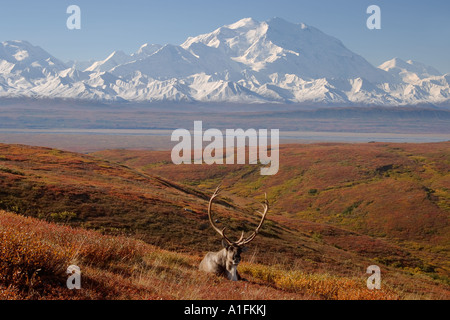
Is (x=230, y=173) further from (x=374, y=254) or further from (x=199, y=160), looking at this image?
(x=374, y=254)

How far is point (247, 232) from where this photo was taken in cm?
2745

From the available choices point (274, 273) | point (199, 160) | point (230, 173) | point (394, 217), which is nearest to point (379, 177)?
point (394, 217)

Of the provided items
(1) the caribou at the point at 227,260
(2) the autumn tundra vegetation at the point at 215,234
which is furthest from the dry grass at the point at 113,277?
(1) the caribou at the point at 227,260

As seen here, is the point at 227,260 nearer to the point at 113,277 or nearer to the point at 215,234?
the point at 113,277

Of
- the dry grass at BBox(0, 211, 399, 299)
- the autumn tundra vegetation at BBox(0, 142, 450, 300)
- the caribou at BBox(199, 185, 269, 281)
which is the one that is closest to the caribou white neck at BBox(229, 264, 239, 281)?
the caribou at BBox(199, 185, 269, 281)

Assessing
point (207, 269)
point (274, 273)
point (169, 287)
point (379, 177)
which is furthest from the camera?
point (379, 177)

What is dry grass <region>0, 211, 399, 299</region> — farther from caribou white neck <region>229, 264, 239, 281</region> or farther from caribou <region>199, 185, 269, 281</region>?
caribou <region>199, 185, 269, 281</region>

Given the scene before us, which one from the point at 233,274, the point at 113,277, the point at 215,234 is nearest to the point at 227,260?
the point at 233,274

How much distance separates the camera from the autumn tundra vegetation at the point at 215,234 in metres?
8.44

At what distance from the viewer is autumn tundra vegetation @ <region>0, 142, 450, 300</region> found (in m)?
8.44

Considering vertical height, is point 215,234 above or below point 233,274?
below

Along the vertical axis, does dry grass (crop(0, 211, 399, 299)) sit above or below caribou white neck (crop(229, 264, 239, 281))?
above

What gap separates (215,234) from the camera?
2438 centimetres

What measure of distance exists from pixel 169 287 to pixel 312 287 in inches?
180
